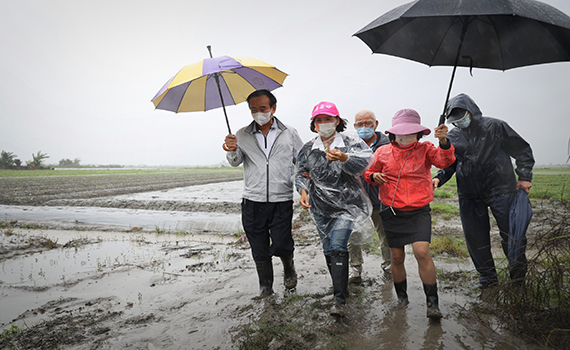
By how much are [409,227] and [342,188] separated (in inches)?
25.3

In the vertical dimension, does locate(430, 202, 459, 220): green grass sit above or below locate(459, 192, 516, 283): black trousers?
below

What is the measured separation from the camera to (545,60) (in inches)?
99.7

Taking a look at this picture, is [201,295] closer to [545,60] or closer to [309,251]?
[309,251]

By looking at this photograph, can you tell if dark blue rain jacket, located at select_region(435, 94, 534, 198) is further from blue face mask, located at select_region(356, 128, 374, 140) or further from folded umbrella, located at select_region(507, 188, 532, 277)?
blue face mask, located at select_region(356, 128, 374, 140)

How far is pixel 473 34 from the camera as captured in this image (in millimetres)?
2689

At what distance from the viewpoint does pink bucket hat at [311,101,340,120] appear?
279cm

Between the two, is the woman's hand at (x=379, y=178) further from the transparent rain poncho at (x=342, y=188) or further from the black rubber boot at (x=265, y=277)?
the black rubber boot at (x=265, y=277)

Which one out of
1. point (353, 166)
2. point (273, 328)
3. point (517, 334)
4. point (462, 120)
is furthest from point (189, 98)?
point (517, 334)

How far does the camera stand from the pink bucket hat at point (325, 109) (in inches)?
110

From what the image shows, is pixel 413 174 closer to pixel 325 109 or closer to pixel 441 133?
pixel 441 133

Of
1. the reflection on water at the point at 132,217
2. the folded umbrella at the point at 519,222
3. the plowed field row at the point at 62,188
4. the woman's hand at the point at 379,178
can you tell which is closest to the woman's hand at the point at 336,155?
the woman's hand at the point at 379,178

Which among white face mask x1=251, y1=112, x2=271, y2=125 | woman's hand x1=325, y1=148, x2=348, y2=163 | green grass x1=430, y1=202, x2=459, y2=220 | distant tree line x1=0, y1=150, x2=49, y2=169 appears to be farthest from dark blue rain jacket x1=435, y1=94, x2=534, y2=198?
distant tree line x1=0, y1=150, x2=49, y2=169

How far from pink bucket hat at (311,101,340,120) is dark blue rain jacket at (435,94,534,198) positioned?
113 centimetres

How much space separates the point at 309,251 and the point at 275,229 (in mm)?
2101
